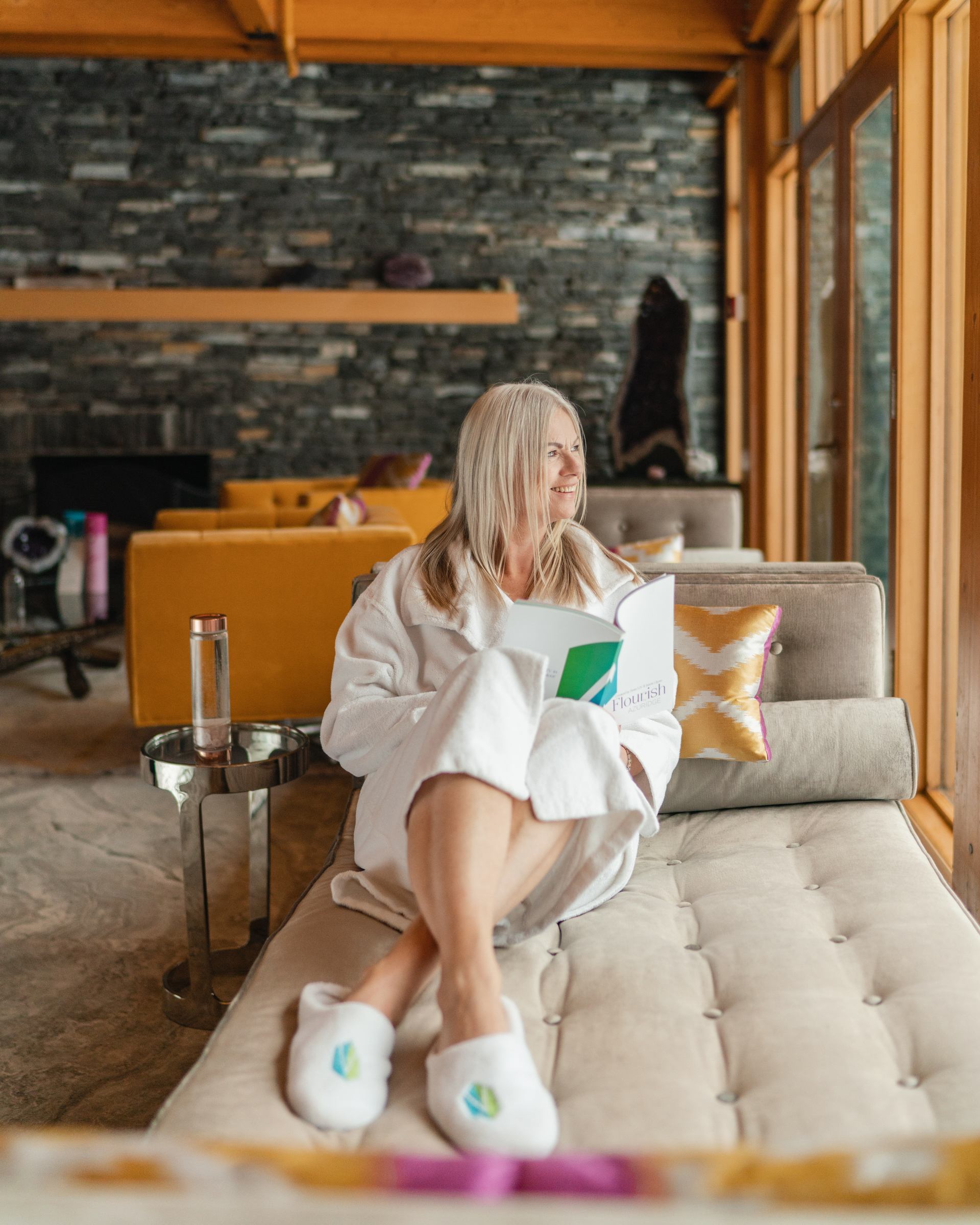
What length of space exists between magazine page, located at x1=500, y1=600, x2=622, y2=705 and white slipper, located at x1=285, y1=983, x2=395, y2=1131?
0.52 metres

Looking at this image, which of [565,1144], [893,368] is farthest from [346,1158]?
[893,368]

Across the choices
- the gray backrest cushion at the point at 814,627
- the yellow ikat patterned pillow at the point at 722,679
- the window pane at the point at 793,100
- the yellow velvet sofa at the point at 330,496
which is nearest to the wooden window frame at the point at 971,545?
the gray backrest cushion at the point at 814,627

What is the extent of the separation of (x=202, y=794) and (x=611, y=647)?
2.68 feet

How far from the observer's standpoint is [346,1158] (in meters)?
0.64

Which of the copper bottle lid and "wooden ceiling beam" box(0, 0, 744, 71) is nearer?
the copper bottle lid

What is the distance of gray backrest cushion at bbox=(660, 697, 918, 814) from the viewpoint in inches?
74.8

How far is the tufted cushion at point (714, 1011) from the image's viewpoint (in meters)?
1.08

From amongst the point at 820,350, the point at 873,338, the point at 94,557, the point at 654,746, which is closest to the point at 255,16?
the point at 94,557

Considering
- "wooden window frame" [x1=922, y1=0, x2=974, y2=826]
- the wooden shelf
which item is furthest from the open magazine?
the wooden shelf

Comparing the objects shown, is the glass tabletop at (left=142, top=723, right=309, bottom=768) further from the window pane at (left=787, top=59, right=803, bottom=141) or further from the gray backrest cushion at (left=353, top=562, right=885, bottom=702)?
the window pane at (left=787, top=59, right=803, bottom=141)

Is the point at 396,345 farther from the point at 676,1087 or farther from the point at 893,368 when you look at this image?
the point at 676,1087

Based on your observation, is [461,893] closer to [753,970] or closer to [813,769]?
[753,970]

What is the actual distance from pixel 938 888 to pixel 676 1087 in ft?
2.13

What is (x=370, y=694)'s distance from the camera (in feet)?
5.76
